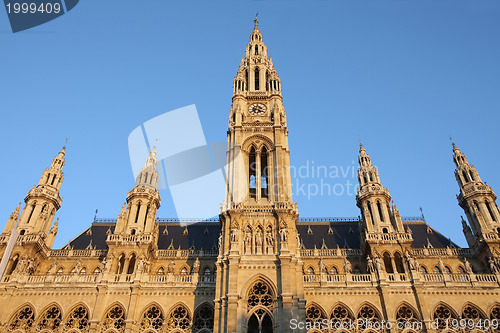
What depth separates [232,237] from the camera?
100 ft

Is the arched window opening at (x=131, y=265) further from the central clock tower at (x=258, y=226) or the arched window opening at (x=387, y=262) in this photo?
the arched window opening at (x=387, y=262)

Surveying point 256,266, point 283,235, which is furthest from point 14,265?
point 283,235

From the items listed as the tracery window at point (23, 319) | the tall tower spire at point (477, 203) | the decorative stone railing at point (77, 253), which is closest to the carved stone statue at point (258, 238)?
the decorative stone railing at point (77, 253)

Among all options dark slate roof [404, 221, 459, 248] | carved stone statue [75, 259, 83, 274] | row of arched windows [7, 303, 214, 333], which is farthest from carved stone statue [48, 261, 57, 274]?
dark slate roof [404, 221, 459, 248]

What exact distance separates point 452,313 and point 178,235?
2621 centimetres

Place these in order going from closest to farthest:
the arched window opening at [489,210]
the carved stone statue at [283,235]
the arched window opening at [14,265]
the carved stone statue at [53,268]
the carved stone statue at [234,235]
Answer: the carved stone statue at [283,235] < the carved stone statue at [234,235] < the carved stone statue at [53,268] < the arched window opening at [14,265] < the arched window opening at [489,210]

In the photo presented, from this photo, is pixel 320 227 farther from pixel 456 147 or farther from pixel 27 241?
pixel 27 241

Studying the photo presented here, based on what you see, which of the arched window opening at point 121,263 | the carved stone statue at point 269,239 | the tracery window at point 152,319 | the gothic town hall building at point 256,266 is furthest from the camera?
the arched window opening at point 121,263

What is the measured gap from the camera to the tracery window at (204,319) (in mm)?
29508

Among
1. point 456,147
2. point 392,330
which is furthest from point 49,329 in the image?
point 456,147

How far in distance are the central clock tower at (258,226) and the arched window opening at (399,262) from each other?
924 centimetres

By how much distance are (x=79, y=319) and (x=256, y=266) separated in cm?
1371

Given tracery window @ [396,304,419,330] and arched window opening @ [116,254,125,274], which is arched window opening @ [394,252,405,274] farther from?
arched window opening @ [116,254,125,274]

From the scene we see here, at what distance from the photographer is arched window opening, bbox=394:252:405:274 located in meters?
34.0
